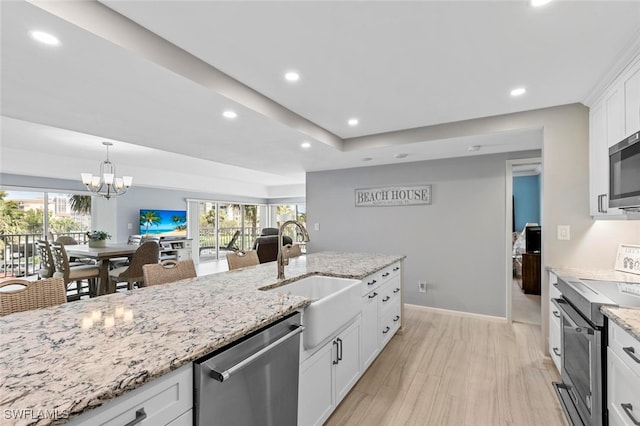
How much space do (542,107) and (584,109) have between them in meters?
0.31

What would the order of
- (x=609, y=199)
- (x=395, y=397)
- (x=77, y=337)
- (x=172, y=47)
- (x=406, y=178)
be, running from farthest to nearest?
1. (x=406, y=178)
2. (x=395, y=397)
3. (x=609, y=199)
4. (x=172, y=47)
5. (x=77, y=337)

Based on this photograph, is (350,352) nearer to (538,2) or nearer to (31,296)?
(31,296)

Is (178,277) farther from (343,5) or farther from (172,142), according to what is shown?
(343,5)

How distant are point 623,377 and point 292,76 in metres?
2.49

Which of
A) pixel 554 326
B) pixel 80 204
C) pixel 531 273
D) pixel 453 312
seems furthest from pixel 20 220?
pixel 531 273

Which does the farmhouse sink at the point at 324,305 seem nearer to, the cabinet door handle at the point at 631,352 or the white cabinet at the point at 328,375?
the white cabinet at the point at 328,375

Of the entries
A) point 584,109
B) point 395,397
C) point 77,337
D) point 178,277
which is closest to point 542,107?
point 584,109

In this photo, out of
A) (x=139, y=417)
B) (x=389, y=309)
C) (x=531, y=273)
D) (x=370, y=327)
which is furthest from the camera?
(x=531, y=273)

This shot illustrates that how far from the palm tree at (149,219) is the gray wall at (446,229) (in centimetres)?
472

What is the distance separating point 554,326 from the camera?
2.47m

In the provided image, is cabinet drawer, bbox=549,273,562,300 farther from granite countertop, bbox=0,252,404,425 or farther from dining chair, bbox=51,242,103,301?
dining chair, bbox=51,242,103,301

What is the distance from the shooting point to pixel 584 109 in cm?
259

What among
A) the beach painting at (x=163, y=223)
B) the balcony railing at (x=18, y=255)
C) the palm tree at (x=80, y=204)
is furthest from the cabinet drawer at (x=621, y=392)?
the palm tree at (x=80, y=204)

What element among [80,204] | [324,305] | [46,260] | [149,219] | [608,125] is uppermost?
[608,125]
